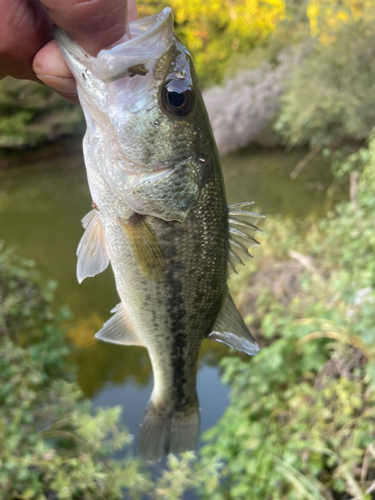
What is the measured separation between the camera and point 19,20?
87 cm

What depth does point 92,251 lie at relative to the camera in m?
1.10

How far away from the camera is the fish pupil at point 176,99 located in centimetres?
90

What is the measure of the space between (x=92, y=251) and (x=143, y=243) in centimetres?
20

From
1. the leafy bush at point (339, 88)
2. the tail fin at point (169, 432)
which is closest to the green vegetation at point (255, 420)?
the tail fin at point (169, 432)

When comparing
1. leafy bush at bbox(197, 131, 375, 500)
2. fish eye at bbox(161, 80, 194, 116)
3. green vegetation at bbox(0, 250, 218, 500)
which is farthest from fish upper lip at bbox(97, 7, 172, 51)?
green vegetation at bbox(0, 250, 218, 500)

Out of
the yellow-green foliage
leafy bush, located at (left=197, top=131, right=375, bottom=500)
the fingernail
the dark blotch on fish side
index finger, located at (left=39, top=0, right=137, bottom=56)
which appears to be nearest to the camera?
index finger, located at (left=39, top=0, right=137, bottom=56)

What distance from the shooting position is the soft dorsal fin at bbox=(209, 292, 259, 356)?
1.17m

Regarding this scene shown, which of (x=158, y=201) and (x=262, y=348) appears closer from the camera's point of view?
(x=158, y=201)

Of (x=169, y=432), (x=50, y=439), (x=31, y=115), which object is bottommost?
(x=50, y=439)

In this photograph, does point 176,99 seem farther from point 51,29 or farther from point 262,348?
point 262,348

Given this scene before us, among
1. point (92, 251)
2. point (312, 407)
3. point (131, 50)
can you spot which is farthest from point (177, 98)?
point (312, 407)

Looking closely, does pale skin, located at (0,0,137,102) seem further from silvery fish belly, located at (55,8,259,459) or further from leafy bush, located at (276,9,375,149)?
leafy bush, located at (276,9,375,149)

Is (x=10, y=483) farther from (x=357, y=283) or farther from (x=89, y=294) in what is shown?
(x=89, y=294)

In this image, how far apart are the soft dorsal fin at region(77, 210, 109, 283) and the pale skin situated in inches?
16.0
